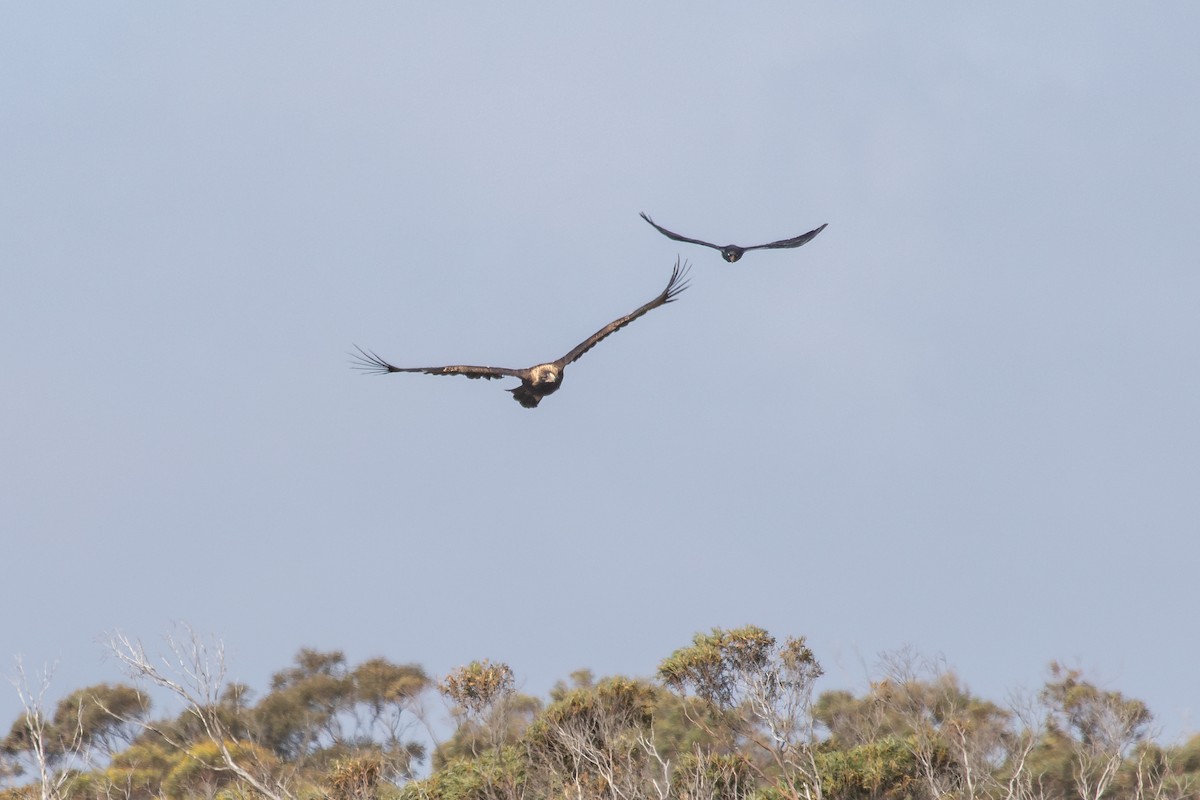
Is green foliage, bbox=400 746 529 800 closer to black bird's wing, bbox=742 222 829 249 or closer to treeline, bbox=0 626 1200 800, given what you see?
treeline, bbox=0 626 1200 800

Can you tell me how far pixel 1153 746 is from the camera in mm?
32125

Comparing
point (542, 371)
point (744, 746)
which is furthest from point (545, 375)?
point (744, 746)

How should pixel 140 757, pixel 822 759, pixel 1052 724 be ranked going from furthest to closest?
1. pixel 140 757
2. pixel 1052 724
3. pixel 822 759

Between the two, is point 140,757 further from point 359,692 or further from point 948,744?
point 948,744

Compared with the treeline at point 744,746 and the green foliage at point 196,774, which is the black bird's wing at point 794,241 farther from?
the green foliage at point 196,774

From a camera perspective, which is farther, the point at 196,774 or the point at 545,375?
the point at 196,774

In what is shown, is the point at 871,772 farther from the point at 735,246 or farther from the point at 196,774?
the point at 196,774

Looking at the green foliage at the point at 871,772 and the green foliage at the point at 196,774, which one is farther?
the green foliage at the point at 196,774

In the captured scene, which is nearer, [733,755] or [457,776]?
[733,755]

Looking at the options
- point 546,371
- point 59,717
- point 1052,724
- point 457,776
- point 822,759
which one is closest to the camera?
point 546,371

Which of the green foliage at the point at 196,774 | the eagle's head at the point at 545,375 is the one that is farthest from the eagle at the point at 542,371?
the green foliage at the point at 196,774

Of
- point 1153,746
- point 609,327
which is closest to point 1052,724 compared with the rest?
point 1153,746

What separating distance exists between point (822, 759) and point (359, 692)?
104 feet

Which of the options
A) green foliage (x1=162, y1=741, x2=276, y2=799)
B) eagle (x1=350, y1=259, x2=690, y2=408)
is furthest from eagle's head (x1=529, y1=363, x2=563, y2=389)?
green foliage (x1=162, y1=741, x2=276, y2=799)
